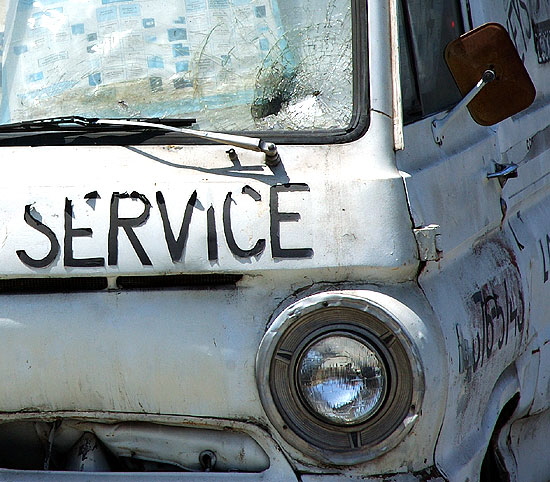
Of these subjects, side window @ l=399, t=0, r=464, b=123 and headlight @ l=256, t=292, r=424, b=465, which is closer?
headlight @ l=256, t=292, r=424, b=465

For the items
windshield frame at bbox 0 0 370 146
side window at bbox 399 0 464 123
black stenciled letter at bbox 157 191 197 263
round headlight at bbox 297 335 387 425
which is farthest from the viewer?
side window at bbox 399 0 464 123

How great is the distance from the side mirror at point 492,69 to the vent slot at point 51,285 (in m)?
1.14

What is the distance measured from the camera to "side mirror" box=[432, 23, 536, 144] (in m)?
2.85

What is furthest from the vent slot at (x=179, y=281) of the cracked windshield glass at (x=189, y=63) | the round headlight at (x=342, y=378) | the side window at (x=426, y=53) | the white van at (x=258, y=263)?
the side window at (x=426, y=53)

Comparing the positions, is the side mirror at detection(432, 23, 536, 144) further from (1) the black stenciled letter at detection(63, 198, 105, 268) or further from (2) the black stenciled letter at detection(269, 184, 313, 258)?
(1) the black stenciled letter at detection(63, 198, 105, 268)

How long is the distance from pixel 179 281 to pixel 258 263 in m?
0.22

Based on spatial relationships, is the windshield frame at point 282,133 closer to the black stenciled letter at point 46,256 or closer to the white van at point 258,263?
the white van at point 258,263

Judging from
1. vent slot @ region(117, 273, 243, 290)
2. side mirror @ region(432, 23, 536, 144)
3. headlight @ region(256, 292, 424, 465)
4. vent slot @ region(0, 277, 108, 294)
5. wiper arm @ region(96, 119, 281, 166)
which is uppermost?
side mirror @ region(432, 23, 536, 144)

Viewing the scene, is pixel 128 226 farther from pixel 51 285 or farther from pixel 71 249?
pixel 51 285

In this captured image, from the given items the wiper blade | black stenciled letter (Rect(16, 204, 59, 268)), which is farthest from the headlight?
the wiper blade

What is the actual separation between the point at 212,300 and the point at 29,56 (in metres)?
1.10

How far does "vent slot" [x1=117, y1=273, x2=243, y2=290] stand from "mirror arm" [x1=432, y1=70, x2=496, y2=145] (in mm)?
764

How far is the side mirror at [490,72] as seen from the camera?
2846 millimetres

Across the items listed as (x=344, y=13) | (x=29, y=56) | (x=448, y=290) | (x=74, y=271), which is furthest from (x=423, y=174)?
(x=29, y=56)
